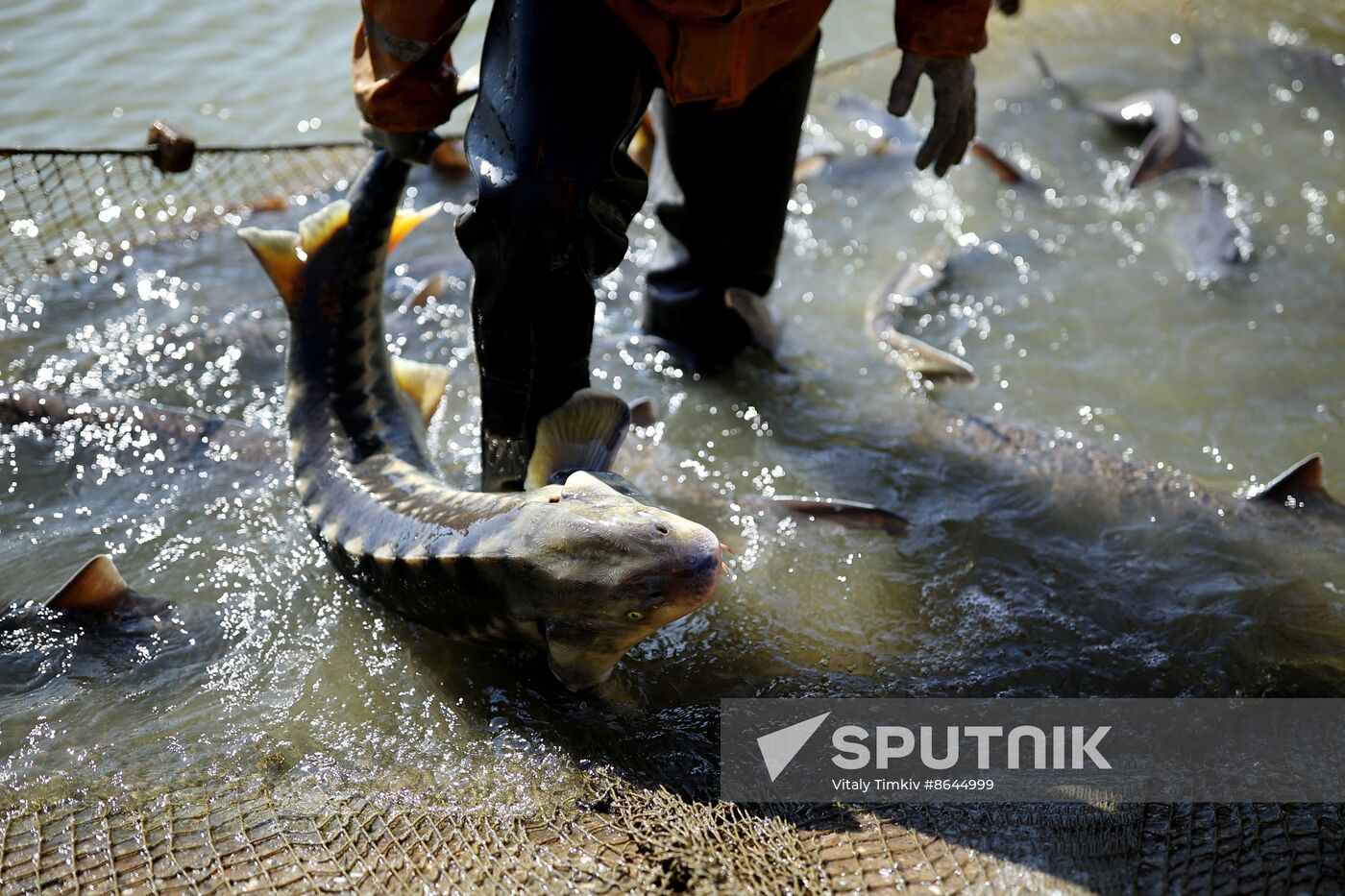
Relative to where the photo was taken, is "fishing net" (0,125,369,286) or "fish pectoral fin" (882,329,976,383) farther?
"fishing net" (0,125,369,286)

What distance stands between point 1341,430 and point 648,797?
261 centimetres

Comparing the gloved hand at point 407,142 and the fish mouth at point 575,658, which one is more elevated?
the gloved hand at point 407,142

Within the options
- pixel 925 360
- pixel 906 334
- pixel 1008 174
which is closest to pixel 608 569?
pixel 925 360

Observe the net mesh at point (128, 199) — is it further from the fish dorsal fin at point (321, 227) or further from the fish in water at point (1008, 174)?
the fish in water at point (1008, 174)

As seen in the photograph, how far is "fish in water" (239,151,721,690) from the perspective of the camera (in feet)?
7.14

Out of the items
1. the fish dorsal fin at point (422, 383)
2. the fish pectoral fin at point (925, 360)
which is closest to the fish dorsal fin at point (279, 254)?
the fish dorsal fin at point (422, 383)

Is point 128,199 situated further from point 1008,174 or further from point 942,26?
point 1008,174

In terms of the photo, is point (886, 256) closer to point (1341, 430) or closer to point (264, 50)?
point (1341, 430)

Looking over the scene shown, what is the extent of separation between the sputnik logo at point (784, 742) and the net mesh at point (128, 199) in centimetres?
261

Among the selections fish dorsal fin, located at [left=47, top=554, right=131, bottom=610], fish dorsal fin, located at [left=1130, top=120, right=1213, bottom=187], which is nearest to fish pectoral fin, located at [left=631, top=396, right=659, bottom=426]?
fish dorsal fin, located at [left=47, top=554, right=131, bottom=610]

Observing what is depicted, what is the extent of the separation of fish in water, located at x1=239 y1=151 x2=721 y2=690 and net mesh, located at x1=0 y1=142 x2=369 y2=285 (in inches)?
40.7

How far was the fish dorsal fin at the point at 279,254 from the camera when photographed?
295 cm

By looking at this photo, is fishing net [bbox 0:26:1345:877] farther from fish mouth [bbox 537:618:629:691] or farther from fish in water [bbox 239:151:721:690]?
fish in water [bbox 239:151:721:690]

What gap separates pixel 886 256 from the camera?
4469 millimetres
